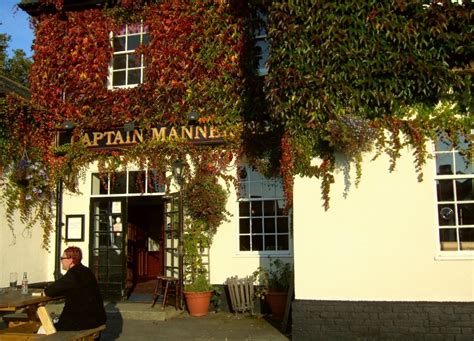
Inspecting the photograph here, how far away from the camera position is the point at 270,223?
1064cm

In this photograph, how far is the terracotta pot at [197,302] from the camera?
1005cm

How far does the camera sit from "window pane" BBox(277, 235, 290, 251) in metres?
10.4

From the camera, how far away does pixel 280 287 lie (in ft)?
32.3

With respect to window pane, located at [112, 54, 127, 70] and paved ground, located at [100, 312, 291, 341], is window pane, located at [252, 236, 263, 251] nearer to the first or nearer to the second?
paved ground, located at [100, 312, 291, 341]

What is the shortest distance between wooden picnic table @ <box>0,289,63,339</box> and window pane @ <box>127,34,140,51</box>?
6.58 m

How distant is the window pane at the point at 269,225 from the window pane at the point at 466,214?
155 inches

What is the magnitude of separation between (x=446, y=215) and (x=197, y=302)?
480 centimetres

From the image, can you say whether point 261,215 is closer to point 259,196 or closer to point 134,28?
point 259,196

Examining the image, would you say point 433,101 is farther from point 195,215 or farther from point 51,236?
point 51,236

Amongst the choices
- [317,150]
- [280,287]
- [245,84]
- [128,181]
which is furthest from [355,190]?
[128,181]

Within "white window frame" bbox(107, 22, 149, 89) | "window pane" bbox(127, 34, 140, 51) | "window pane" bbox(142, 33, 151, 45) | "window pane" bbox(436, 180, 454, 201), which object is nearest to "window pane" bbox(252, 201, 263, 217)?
"white window frame" bbox(107, 22, 149, 89)

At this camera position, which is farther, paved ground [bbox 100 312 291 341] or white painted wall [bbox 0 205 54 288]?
white painted wall [bbox 0 205 54 288]

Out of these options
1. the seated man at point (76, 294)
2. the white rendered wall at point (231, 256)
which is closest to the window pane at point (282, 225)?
the white rendered wall at point (231, 256)

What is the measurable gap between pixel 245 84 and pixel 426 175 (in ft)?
14.0
